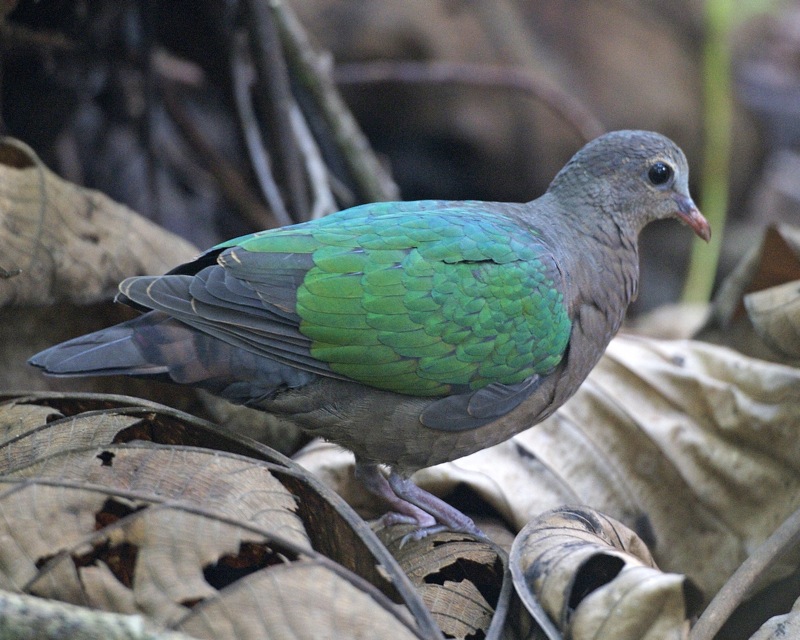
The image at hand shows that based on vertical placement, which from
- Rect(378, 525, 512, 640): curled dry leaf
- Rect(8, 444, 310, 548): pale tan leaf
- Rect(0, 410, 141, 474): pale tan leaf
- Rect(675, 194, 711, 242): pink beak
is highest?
Rect(675, 194, 711, 242): pink beak

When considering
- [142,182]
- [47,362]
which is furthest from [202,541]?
[142,182]

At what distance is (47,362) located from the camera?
274cm

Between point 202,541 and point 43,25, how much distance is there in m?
3.19

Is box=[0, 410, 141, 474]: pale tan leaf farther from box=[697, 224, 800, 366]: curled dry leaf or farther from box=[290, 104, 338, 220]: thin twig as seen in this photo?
box=[697, 224, 800, 366]: curled dry leaf

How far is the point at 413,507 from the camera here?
132 inches

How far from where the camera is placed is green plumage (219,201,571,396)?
295 centimetres

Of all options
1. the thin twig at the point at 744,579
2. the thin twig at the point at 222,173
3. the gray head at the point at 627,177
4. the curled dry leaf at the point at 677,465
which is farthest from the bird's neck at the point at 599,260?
the thin twig at the point at 222,173

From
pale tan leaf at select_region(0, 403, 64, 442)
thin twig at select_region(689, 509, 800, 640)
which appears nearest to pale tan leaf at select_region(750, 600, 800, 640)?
thin twig at select_region(689, 509, 800, 640)

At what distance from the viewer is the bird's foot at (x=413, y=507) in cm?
311

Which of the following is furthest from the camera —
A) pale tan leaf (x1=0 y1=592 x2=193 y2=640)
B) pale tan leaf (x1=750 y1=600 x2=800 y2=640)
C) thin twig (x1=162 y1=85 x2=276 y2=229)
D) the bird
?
thin twig (x1=162 y1=85 x2=276 y2=229)

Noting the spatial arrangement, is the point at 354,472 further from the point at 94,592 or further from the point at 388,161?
the point at 388,161

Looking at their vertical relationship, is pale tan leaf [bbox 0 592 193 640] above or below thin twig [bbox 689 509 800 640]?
above

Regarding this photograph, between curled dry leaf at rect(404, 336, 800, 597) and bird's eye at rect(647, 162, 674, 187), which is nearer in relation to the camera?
curled dry leaf at rect(404, 336, 800, 597)

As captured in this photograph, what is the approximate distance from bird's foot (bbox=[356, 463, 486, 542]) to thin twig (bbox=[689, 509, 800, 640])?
79cm
